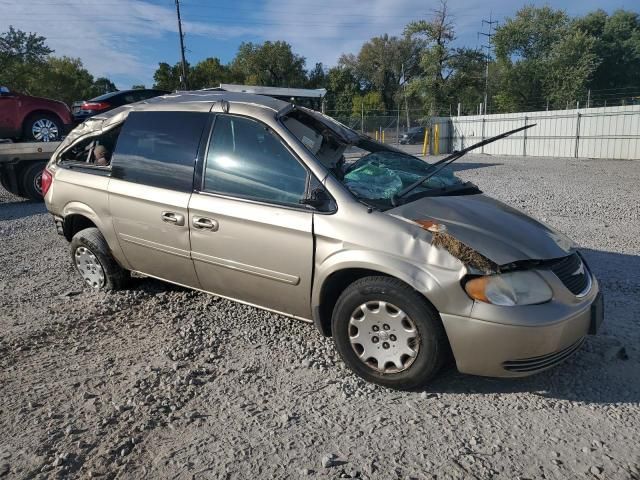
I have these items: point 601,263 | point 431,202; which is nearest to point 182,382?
point 431,202

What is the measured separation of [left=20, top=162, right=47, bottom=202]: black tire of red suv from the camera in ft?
33.1

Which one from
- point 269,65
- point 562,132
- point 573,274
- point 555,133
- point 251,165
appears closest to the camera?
point 573,274

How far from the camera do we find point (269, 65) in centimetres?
6253

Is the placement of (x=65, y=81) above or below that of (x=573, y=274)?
above

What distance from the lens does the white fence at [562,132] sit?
21.0 metres

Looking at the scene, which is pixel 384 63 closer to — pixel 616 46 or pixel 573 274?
pixel 616 46

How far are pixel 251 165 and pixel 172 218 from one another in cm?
76

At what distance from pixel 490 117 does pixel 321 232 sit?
1038 inches

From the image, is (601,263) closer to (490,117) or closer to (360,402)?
(360,402)

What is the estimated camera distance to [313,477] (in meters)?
2.26

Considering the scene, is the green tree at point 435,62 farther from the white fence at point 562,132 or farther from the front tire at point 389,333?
the front tire at point 389,333

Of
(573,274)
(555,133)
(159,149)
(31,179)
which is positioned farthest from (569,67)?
(159,149)

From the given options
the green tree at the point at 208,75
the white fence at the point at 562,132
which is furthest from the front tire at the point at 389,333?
the green tree at the point at 208,75

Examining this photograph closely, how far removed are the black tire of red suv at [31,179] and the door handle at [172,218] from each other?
26.4 ft
